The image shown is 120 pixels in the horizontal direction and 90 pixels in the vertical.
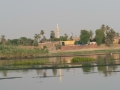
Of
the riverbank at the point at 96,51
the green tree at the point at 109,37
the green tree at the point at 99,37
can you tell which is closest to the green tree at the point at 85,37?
the green tree at the point at 99,37

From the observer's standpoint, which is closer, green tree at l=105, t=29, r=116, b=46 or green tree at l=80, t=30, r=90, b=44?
green tree at l=105, t=29, r=116, b=46

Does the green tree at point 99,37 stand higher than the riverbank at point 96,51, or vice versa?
the green tree at point 99,37

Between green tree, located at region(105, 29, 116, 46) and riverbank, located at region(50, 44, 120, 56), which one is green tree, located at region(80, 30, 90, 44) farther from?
green tree, located at region(105, 29, 116, 46)

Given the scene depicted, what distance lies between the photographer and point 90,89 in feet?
67.0

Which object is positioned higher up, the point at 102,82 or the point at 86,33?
the point at 86,33

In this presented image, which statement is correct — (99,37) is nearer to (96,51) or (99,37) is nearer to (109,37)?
(109,37)

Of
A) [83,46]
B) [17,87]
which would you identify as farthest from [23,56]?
[17,87]

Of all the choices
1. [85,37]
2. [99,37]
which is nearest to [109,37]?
[99,37]

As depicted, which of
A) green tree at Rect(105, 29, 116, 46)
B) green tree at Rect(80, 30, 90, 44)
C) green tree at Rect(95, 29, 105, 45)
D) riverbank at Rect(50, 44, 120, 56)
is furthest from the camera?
green tree at Rect(80, 30, 90, 44)

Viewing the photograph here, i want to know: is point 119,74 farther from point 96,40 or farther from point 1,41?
point 1,41

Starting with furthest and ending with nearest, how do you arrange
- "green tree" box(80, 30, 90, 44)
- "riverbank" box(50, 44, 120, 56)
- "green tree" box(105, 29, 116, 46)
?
1. "green tree" box(80, 30, 90, 44)
2. "green tree" box(105, 29, 116, 46)
3. "riverbank" box(50, 44, 120, 56)

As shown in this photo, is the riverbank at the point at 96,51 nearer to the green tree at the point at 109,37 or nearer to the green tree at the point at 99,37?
the green tree at the point at 109,37

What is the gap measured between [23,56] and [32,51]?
256 centimetres

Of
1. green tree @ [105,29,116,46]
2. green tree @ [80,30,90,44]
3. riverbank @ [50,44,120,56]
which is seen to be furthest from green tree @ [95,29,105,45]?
green tree @ [80,30,90,44]
